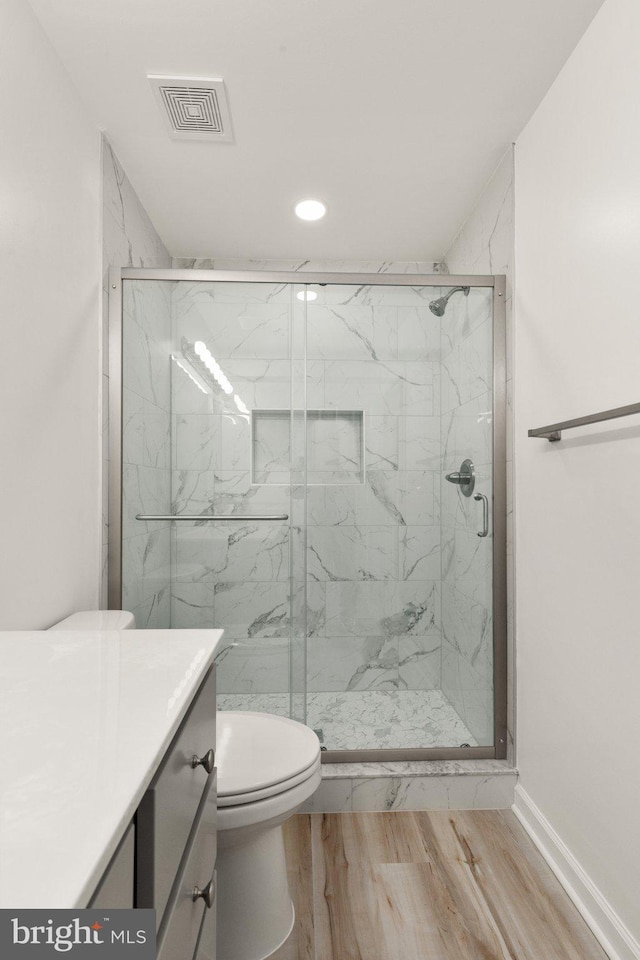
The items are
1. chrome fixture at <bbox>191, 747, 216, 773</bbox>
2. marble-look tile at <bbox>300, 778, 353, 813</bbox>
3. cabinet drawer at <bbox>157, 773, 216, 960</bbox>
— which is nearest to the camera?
cabinet drawer at <bbox>157, 773, 216, 960</bbox>

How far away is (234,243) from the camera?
3.03 metres

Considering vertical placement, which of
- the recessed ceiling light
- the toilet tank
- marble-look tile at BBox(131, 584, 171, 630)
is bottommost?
marble-look tile at BBox(131, 584, 171, 630)

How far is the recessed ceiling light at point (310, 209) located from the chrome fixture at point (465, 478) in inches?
49.7

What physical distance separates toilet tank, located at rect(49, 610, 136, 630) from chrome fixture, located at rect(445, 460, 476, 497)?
1.24 metres

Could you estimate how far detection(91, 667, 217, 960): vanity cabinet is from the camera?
599 mm

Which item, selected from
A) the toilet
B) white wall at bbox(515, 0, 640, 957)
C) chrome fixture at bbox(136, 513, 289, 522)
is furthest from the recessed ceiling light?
the toilet

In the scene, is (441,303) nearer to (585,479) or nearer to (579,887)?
(585,479)

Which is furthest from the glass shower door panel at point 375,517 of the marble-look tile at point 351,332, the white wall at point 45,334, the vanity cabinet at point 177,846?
the vanity cabinet at point 177,846

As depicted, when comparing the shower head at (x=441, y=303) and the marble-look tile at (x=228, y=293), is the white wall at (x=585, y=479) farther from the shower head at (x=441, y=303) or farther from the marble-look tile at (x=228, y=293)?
the marble-look tile at (x=228, y=293)

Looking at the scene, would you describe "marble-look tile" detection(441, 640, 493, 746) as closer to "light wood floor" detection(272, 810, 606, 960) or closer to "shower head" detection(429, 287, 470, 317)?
"light wood floor" detection(272, 810, 606, 960)

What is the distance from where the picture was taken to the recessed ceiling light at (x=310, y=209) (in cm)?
260

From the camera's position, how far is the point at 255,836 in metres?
1.45

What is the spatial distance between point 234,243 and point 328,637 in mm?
1958

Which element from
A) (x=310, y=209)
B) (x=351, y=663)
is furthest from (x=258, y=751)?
(x=310, y=209)
